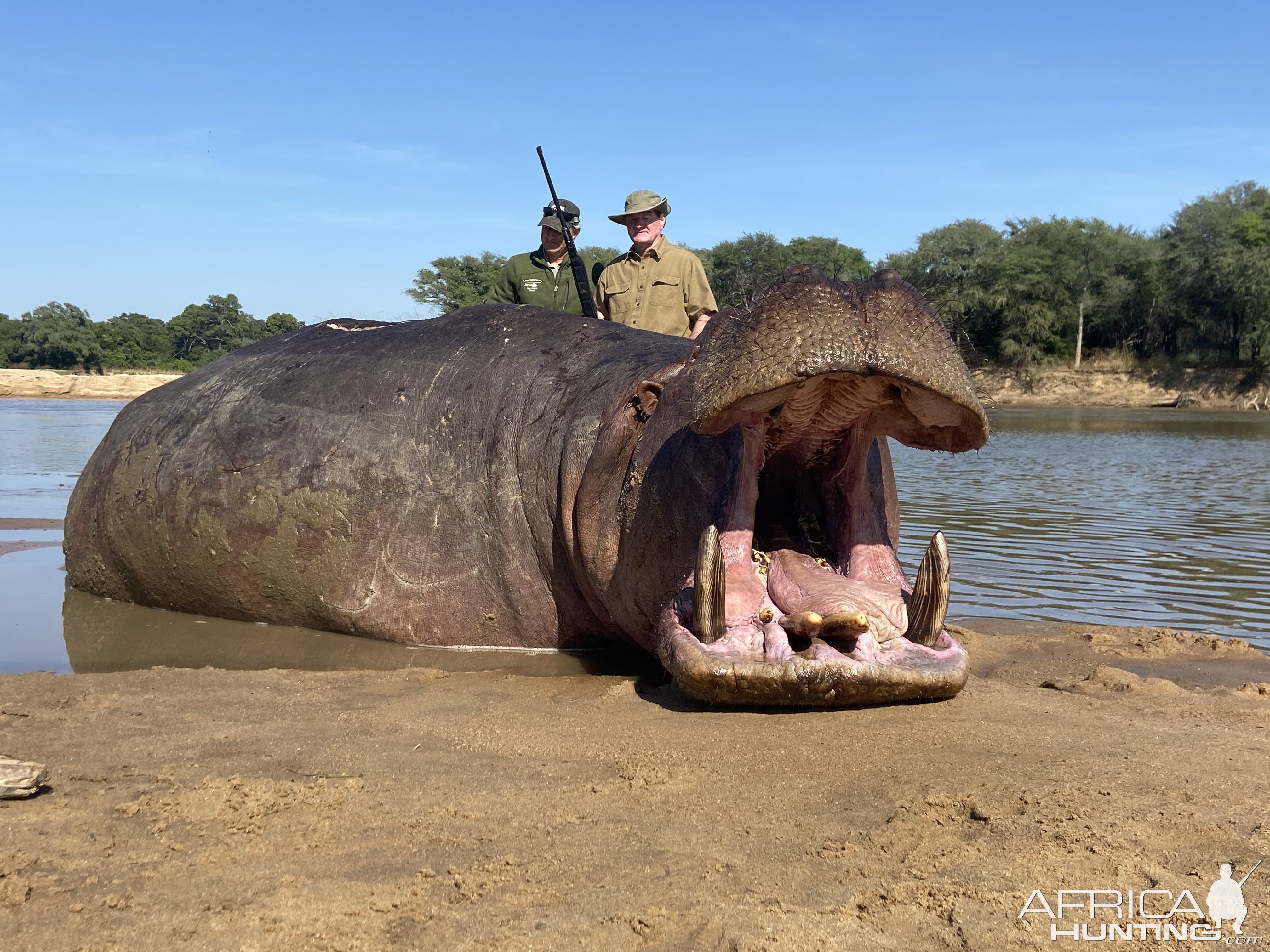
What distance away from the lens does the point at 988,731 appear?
10.4 ft

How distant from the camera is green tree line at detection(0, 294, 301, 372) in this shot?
62344 mm

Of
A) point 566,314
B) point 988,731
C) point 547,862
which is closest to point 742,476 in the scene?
point 988,731

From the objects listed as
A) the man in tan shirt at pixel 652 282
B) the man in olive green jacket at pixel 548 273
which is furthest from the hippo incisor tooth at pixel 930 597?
the man in olive green jacket at pixel 548 273

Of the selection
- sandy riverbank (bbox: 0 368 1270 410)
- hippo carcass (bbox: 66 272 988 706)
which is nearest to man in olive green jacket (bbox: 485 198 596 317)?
hippo carcass (bbox: 66 272 988 706)

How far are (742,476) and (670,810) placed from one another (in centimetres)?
125

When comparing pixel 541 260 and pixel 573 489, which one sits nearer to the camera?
pixel 573 489

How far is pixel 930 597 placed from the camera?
3352 millimetres

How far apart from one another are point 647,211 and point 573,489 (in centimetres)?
402

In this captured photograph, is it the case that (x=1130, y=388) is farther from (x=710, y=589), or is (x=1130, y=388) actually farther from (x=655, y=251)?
(x=710, y=589)

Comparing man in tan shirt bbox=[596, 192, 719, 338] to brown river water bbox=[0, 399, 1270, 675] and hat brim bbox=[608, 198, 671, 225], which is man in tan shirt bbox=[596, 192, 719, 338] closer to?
hat brim bbox=[608, 198, 671, 225]

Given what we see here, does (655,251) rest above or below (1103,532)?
above

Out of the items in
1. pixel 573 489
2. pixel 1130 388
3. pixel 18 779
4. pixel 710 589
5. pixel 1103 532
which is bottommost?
pixel 1103 532
